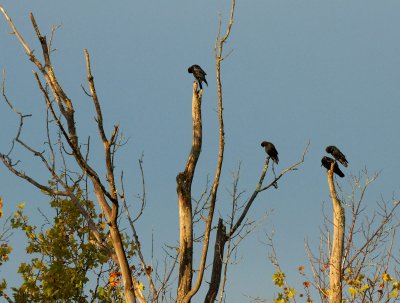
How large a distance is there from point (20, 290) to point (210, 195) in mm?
5778

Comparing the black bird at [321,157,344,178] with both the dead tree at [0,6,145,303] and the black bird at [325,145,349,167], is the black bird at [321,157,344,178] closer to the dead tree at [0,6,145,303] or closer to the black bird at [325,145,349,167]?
the black bird at [325,145,349,167]

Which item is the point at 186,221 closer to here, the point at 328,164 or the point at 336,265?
the point at 336,265

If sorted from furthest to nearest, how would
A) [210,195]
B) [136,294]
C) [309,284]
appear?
[309,284], [210,195], [136,294]

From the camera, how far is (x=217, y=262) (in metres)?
7.17

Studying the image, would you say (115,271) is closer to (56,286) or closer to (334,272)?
(56,286)

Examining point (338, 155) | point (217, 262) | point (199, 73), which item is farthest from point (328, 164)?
point (217, 262)

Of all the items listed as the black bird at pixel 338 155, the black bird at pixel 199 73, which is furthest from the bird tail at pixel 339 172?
the black bird at pixel 199 73

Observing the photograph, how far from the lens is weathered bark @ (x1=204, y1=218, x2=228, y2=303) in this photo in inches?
277

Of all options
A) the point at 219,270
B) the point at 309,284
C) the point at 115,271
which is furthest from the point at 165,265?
the point at 309,284

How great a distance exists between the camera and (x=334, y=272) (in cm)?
1127

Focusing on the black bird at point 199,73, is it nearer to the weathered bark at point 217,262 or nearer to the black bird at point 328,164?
the black bird at point 328,164

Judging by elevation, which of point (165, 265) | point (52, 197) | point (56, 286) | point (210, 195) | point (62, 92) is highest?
point (52, 197)

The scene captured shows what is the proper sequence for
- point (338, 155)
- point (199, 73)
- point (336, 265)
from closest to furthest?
point (336, 265) < point (199, 73) < point (338, 155)

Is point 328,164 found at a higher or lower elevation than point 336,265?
higher
